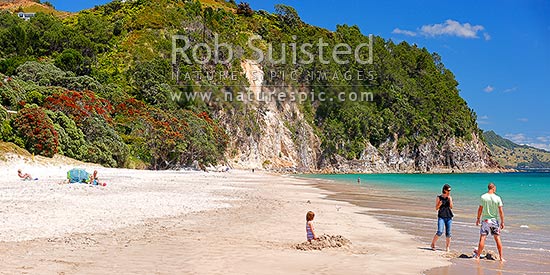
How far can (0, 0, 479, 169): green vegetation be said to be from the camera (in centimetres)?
4416

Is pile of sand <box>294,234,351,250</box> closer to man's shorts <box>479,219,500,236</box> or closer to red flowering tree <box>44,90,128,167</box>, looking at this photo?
man's shorts <box>479,219,500,236</box>

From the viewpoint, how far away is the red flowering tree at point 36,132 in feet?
108

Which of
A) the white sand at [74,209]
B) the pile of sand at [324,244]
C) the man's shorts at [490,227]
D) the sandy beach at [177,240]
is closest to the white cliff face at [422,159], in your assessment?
the white sand at [74,209]

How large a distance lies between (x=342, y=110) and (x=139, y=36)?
45.2m

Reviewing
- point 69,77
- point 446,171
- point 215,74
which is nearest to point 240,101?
point 215,74

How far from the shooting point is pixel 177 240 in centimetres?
1002

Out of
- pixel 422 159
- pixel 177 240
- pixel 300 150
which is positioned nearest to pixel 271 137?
pixel 300 150

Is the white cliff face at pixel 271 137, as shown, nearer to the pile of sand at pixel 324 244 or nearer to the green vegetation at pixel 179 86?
the green vegetation at pixel 179 86

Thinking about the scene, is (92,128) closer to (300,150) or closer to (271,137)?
(271,137)

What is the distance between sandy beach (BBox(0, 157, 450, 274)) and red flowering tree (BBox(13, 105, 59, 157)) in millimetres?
17791

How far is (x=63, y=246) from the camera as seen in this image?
8.59 metres

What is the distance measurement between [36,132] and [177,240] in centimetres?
2772

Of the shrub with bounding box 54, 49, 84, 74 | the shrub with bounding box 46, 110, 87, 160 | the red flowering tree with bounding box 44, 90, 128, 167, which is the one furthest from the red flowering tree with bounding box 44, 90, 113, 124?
the shrub with bounding box 54, 49, 84, 74

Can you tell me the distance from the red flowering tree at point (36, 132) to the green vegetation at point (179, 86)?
640 millimetres
